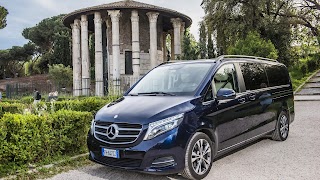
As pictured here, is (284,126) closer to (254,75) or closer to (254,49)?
(254,75)

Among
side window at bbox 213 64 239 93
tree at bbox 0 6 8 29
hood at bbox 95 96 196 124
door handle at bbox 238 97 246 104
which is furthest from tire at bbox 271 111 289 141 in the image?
tree at bbox 0 6 8 29

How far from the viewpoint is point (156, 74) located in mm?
6207

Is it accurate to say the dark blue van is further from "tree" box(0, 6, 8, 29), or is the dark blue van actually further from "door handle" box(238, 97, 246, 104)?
"tree" box(0, 6, 8, 29)

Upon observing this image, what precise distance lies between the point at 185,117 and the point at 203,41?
2354 centimetres

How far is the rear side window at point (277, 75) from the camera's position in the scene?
7.21m

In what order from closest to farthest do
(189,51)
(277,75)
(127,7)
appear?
(277,75), (189,51), (127,7)

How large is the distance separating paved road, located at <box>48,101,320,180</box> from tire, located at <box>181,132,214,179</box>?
0.74 feet

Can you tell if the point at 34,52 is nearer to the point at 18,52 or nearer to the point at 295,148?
the point at 18,52

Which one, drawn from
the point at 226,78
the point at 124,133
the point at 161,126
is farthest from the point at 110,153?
the point at 226,78

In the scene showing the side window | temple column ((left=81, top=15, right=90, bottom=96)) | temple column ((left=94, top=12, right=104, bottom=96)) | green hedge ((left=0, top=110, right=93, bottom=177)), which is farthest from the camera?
temple column ((left=81, top=15, right=90, bottom=96))

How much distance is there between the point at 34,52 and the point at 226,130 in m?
66.5

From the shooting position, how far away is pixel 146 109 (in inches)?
180

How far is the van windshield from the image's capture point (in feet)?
17.2

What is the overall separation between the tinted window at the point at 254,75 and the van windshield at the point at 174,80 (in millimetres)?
1013
